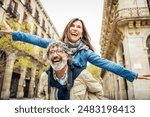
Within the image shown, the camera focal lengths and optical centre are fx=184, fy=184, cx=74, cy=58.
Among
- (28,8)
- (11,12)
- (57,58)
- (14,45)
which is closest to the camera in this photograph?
(57,58)

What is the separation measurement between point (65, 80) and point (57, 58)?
224 mm

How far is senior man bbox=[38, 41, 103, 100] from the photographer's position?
1.66 metres

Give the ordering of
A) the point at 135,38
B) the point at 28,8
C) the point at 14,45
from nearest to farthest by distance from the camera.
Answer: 1. the point at 135,38
2. the point at 14,45
3. the point at 28,8

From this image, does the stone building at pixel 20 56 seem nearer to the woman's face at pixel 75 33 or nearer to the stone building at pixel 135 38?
the stone building at pixel 135 38

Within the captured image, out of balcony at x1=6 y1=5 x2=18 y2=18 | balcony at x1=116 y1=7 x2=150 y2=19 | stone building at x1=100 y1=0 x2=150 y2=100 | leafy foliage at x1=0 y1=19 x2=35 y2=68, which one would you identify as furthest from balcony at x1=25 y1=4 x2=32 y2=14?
balcony at x1=116 y1=7 x2=150 y2=19

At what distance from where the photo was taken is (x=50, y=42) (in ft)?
5.87

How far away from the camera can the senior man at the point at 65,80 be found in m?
1.66

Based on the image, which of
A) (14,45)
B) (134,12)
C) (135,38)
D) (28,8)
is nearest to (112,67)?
(135,38)

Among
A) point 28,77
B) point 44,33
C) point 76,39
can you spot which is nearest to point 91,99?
point 76,39

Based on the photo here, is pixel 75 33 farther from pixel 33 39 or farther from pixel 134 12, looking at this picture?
pixel 134 12

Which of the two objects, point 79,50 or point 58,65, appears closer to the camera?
point 58,65

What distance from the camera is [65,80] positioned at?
5.62 feet

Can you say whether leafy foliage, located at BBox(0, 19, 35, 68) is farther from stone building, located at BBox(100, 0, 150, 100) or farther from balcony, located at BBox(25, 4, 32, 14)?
balcony, located at BBox(25, 4, 32, 14)

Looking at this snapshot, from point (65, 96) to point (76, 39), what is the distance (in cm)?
56
